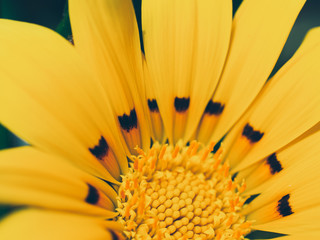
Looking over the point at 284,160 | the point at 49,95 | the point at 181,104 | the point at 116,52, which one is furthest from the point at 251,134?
the point at 49,95

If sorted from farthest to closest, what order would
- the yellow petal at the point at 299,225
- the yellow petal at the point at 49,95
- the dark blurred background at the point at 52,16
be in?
1. the dark blurred background at the point at 52,16
2. the yellow petal at the point at 299,225
3. the yellow petal at the point at 49,95

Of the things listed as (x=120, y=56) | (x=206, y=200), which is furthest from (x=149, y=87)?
(x=206, y=200)

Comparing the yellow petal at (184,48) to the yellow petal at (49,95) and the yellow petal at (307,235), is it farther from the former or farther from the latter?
the yellow petal at (307,235)

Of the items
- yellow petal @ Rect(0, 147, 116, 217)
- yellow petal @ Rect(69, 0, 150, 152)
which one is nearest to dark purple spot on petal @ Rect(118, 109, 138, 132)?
yellow petal @ Rect(69, 0, 150, 152)

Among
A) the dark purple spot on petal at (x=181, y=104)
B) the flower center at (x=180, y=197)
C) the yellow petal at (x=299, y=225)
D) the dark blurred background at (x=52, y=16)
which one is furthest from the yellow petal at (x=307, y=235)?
the dark blurred background at (x=52, y=16)

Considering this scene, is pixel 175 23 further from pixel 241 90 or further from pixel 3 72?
pixel 3 72

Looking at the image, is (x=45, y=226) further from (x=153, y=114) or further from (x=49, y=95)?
(x=153, y=114)
